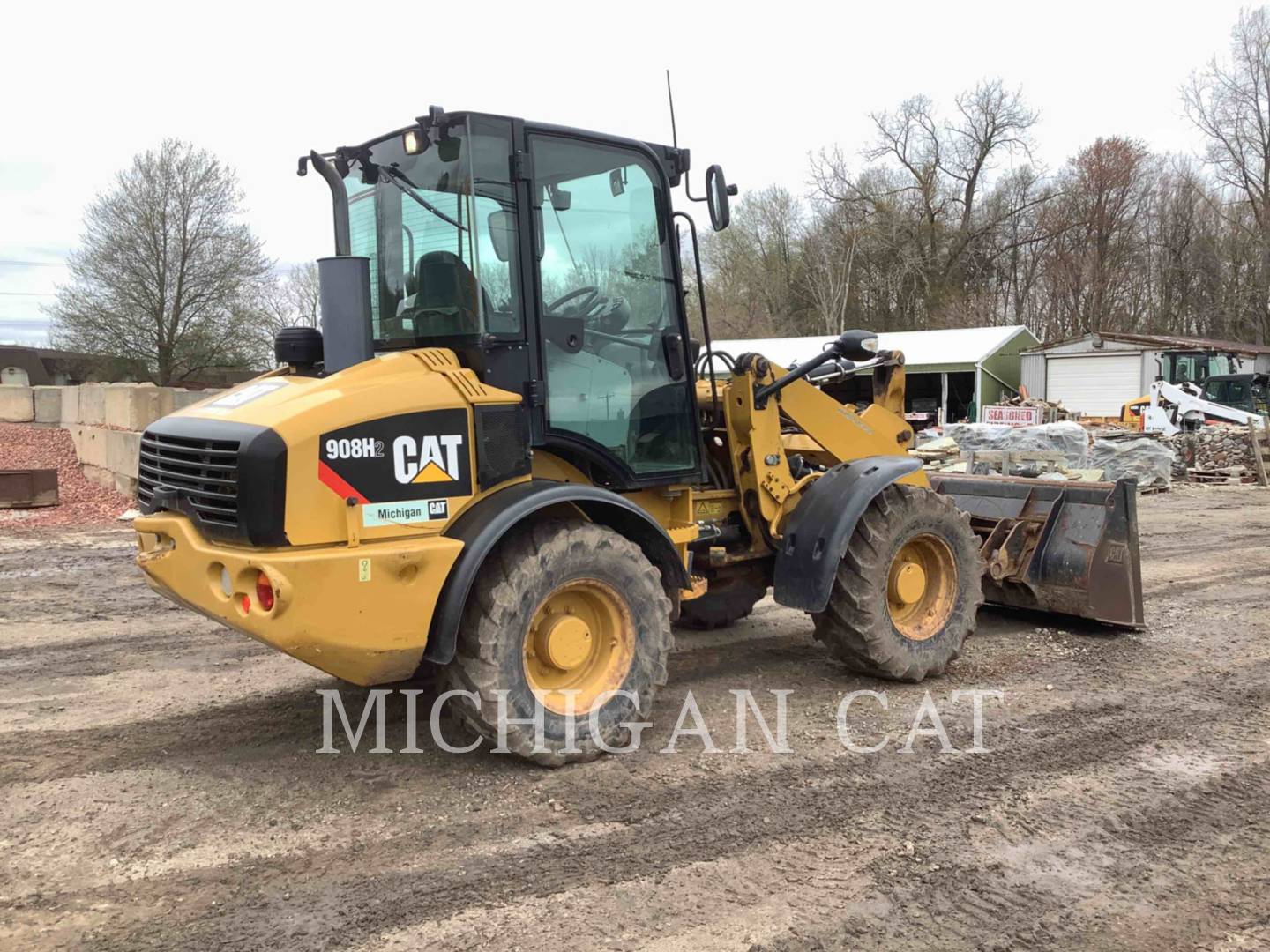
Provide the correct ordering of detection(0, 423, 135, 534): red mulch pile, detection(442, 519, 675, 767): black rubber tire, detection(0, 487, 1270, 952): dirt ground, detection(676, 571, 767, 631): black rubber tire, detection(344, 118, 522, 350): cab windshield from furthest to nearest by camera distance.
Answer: detection(0, 423, 135, 534): red mulch pile, detection(676, 571, 767, 631): black rubber tire, detection(344, 118, 522, 350): cab windshield, detection(442, 519, 675, 767): black rubber tire, detection(0, 487, 1270, 952): dirt ground

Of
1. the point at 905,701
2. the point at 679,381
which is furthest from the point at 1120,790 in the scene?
the point at 679,381

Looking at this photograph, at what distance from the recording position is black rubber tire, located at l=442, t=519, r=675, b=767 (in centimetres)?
399

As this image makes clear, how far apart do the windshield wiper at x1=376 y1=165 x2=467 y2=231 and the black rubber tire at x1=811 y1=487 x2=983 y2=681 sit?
2585mm

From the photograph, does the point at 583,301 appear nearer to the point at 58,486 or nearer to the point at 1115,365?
the point at 58,486

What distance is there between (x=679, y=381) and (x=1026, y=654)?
287 cm

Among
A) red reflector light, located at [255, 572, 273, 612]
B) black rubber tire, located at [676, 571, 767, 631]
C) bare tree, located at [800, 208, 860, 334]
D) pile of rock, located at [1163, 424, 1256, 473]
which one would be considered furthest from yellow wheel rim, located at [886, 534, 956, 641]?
bare tree, located at [800, 208, 860, 334]

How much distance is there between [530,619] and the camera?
4066 mm

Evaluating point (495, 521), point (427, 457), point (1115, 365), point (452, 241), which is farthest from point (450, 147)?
point (1115, 365)

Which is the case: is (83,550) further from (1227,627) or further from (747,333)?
(747,333)

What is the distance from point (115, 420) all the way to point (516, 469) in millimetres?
11879

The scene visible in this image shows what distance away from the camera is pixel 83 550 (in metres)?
9.71

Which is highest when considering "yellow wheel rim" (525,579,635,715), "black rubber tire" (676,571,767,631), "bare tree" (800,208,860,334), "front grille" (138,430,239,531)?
"bare tree" (800,208,860,334)

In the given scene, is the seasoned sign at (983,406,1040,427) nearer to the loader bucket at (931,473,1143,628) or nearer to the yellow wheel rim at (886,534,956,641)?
the loader bucket at (931,473,1143,628)

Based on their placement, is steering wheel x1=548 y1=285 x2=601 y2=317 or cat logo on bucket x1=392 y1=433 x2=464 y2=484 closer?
cat logo on bucket x1=392 y1=433 x2=464 y2=484
